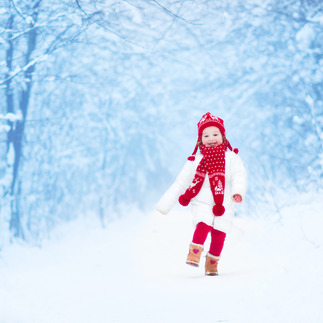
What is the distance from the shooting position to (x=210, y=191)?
276 centimetres

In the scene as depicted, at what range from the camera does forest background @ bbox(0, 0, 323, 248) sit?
3.95 meters

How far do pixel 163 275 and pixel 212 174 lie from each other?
2.77 feet

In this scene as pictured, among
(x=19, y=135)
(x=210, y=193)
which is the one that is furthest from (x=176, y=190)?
(x=19, y=135)

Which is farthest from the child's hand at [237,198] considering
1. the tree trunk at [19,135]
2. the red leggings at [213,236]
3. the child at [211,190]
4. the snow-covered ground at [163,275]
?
the tree trunk at [19,135]

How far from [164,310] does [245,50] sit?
3.63 m

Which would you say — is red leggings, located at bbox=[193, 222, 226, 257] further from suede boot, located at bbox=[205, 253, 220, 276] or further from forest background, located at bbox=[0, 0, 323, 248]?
forest background, located at bbox=[0, 0, 323, 248]

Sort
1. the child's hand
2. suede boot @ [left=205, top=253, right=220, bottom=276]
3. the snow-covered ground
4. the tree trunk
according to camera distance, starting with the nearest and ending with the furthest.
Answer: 1. the snow-covered ground
2. the child's hand
3. suede boot @ [left=205, top=253, right=220, bottom=276]
4. the tree trunk

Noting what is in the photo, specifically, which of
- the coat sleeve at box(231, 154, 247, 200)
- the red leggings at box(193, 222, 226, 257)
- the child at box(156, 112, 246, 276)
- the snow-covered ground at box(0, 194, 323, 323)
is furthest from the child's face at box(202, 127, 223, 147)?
the snow-covered ground at box(0, 194, 323, 323)

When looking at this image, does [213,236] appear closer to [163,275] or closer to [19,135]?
[163,275]

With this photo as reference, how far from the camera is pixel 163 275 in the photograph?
297 cm

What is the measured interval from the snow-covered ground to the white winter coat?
1.19ft

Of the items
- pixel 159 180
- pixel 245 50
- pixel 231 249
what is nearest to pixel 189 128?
pixel 159 180

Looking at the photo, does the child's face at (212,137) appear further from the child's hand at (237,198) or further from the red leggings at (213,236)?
the red leggings at (213,236)

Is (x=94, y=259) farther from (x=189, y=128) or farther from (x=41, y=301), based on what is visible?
(x=189, y=128)
